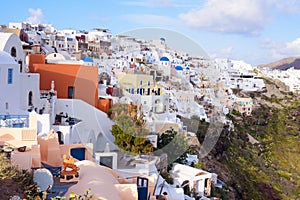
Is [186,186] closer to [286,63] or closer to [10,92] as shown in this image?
[10,92]

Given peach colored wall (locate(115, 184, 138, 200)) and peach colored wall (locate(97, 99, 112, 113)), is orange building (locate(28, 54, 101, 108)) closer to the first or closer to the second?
peach colored wall (locate(97, 99, 112, 113))

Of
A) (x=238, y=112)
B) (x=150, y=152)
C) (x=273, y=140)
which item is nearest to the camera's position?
(x=150, y=152)

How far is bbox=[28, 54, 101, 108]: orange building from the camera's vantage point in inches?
474

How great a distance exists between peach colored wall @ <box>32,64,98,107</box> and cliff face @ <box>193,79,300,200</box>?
559 centimetres

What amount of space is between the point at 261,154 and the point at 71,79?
1961 cm

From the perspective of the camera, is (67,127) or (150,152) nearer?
(67,127)

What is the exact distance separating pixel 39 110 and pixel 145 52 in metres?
14.4

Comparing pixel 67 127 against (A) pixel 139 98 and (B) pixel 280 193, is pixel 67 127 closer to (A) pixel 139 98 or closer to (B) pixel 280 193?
(A) pixel 139 98

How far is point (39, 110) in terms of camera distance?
10.7 meters

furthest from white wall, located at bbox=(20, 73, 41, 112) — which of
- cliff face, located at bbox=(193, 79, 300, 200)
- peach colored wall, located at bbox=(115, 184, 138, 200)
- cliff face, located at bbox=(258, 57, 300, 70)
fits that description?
cliff face, located at bbox=(258, 57, 300, 70)

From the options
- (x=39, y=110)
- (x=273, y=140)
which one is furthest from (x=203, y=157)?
(x=273, y=140)

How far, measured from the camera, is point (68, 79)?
40.3 feet

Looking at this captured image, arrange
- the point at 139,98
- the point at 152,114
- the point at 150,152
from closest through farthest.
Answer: the point at 150,152
the point at 139,98
the point at 152,114

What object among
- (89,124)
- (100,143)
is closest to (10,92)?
(89,124)
